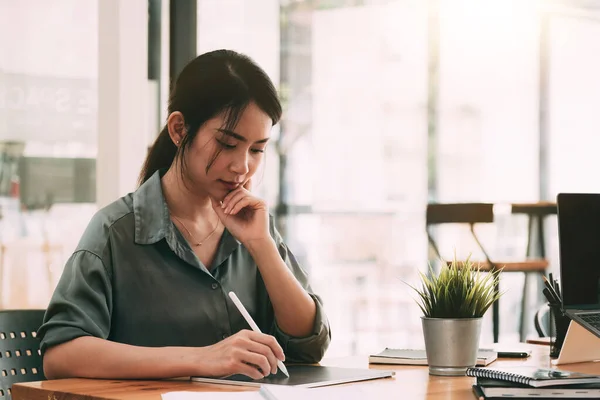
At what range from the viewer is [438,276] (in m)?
1.53

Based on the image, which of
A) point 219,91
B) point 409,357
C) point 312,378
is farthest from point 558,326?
point 219,91

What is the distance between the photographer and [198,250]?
69.4 inches

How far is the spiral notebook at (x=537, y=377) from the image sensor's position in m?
1.26

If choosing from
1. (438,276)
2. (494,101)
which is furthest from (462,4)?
(438,276)

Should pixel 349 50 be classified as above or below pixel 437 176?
above

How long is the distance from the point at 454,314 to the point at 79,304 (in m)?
0.65

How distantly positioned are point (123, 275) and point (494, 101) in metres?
5.19

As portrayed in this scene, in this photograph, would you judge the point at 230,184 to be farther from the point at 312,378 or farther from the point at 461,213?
the point at 461,213

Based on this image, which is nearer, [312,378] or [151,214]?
[312,378]

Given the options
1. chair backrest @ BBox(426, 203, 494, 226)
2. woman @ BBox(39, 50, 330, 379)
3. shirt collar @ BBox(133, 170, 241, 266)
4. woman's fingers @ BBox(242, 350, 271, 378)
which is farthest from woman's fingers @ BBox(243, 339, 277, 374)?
chair backrest @ BBox(426, 203, 494, 226)

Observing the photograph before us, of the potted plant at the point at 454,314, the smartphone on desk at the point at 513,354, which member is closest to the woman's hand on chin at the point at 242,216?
the potted plant at the point at 454,314

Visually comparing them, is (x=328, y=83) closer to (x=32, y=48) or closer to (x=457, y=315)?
(x=32, y=48)

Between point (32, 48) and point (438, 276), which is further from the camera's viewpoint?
point (32, 48)

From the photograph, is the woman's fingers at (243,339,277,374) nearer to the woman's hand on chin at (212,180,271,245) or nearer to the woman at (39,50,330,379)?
the woman at (39,50,330,379)
